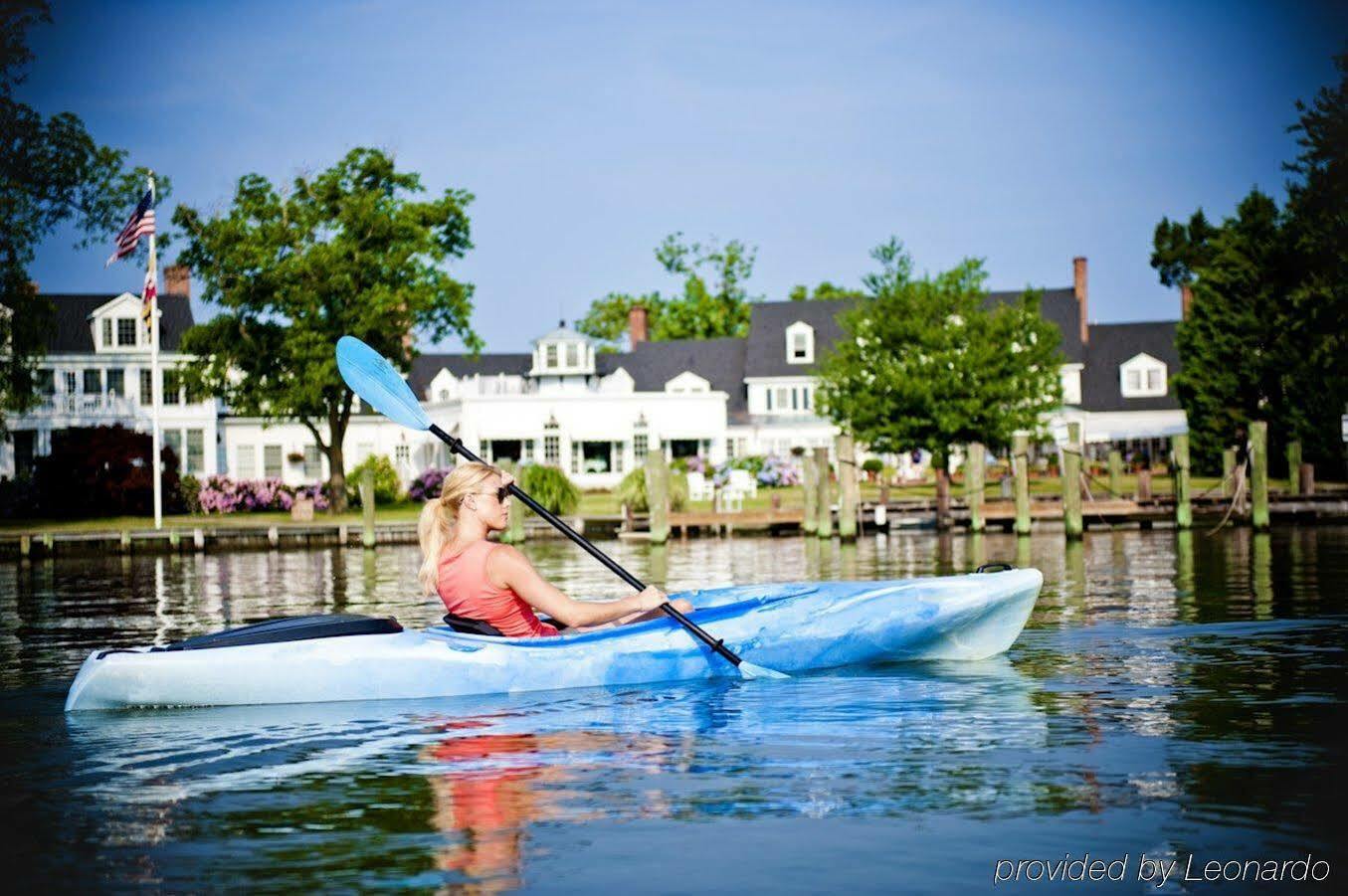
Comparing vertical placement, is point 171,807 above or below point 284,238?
below

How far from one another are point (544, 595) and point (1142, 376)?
59.5 meters

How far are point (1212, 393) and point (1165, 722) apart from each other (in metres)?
42.7

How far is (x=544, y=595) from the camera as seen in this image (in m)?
10.2

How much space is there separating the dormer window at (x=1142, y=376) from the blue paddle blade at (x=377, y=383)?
56999mm

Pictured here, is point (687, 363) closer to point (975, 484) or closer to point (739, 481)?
point (739, 481)

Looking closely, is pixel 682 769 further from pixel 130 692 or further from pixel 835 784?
pixel 130 692

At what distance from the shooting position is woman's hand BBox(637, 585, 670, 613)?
34.3 feet

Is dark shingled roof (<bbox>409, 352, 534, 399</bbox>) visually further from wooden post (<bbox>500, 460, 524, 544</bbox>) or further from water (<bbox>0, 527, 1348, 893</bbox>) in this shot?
water (<bbox>0, 527, 1348, 893</bbox>)

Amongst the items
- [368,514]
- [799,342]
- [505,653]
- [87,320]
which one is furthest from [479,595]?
[799,342]

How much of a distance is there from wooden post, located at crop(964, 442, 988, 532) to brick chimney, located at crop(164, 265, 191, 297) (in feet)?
121

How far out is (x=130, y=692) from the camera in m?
10.4

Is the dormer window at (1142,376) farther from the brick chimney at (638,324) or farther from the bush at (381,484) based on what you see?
the bush at (381,484)

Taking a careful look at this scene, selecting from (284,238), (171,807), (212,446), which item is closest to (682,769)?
(171,807)

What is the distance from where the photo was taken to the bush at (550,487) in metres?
36.4
